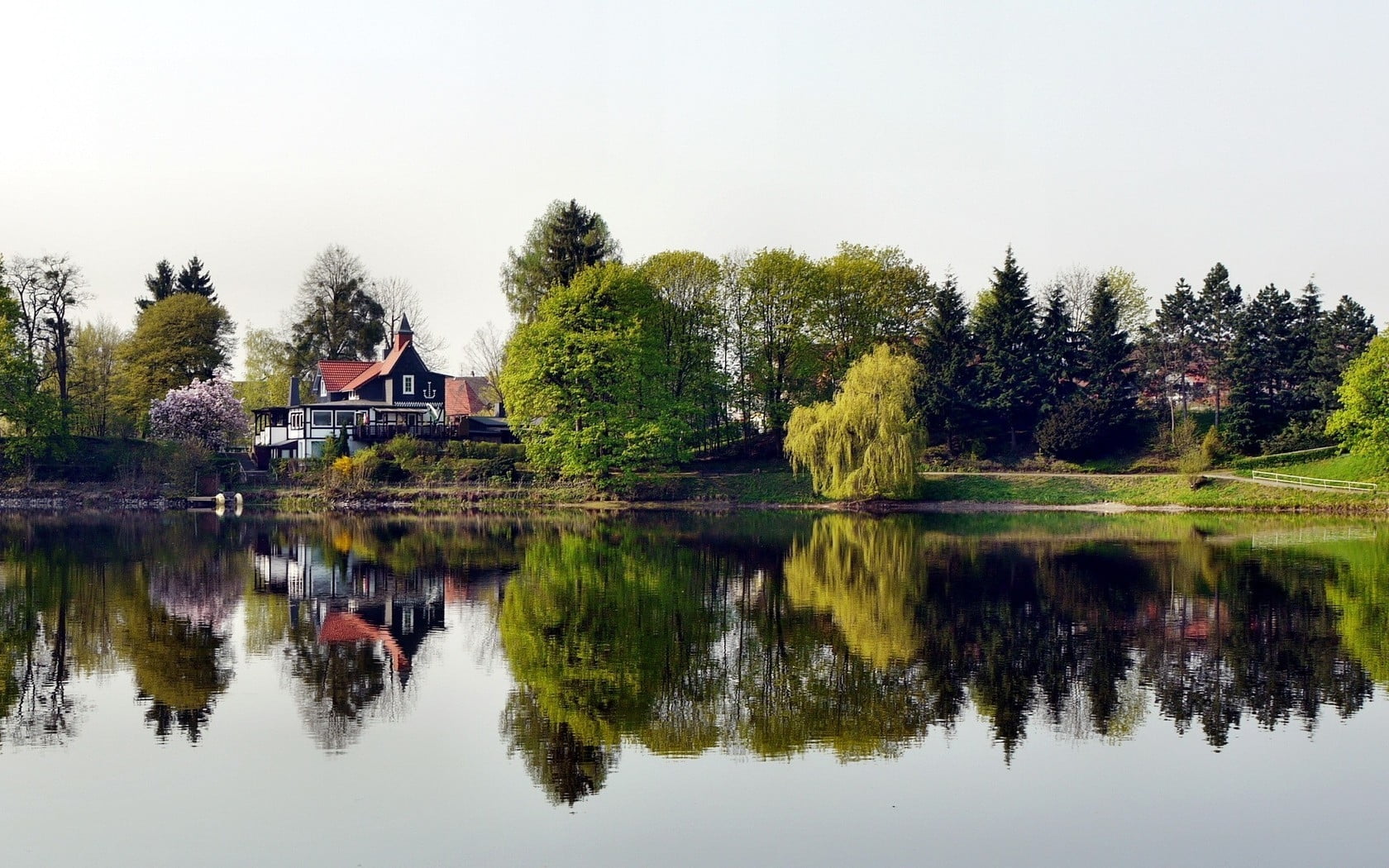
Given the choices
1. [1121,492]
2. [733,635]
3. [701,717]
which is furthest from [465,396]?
[701,717]

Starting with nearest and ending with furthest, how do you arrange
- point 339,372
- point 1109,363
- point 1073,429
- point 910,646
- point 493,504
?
point 910,646 → point 493,504 → point 1073,429 → point 1109,363 → point 339,372

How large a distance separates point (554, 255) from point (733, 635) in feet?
154

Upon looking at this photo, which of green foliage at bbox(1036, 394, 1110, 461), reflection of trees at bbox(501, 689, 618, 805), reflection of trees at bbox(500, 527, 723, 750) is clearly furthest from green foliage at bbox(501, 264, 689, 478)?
reflection of trees at bbox(501, 689, 618, 805)

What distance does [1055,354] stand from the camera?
66.8 m

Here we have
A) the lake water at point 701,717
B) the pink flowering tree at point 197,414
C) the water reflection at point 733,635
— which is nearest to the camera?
the lake water at point 701,717

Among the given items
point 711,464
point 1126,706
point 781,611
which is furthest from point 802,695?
point 711,464

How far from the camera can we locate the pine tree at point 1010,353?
216ft

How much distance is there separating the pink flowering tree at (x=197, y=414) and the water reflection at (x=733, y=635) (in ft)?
108

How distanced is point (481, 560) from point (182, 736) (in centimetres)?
1970

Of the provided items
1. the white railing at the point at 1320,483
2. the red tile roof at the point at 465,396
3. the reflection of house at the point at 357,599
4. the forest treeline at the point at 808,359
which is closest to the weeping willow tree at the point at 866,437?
the forest treeline at the point at 808,359

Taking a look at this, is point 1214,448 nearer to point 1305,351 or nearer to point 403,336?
point 1305,351

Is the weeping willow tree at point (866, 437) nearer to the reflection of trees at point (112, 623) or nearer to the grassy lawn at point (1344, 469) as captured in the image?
the grassy lawn at point (1344, 469)

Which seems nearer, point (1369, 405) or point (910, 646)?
point (910, 646)

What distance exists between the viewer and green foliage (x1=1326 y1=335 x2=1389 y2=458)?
52375 mm
